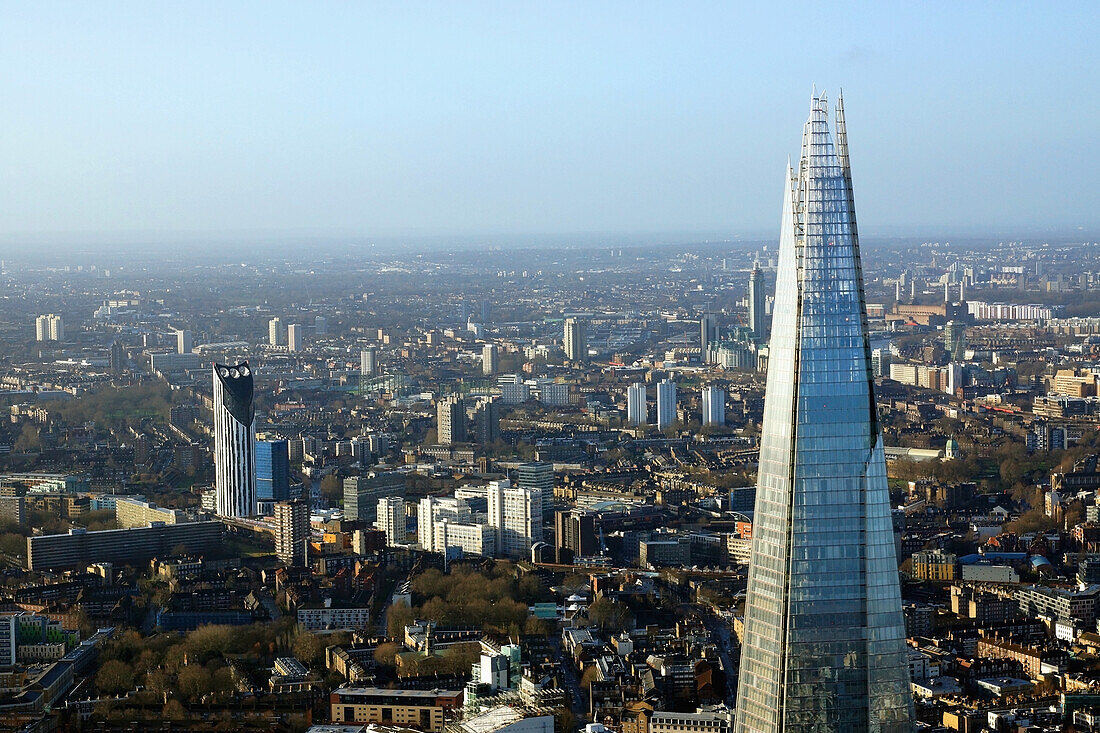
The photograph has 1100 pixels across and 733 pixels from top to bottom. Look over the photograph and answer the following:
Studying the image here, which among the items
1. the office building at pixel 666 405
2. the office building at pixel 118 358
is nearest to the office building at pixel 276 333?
the office building at pixel 118 358

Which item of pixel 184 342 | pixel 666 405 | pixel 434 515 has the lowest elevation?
pixel 184 342

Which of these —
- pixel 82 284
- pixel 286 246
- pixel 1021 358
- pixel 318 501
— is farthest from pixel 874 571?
pixel 286 246

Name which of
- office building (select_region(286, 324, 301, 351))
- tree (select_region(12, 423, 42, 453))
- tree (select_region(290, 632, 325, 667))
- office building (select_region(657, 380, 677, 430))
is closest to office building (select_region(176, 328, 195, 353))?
office building (select_region(286, 324, 301, 351))

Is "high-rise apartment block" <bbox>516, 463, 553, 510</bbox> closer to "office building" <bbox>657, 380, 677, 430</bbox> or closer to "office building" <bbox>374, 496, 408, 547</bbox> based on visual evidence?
"office building" <bbox>374, 496, 408, 547</bbox>

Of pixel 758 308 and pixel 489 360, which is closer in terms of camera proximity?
pixel 489 360

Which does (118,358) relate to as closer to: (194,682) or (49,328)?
(49,328)

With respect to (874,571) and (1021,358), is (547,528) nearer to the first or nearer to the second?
(874,571)

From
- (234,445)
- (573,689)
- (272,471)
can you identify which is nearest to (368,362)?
(272,471)
